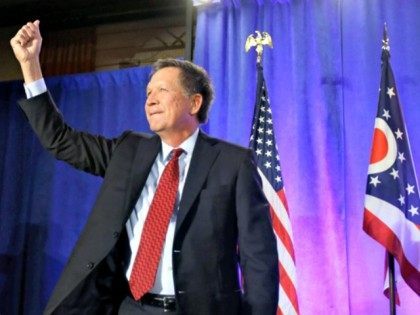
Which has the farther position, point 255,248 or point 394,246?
point 394,246

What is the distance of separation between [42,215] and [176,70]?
2.51 metres

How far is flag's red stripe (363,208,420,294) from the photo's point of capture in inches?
95.7

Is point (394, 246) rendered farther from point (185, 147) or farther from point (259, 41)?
point (259, 41)

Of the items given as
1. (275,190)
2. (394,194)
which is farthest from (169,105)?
(394,194)

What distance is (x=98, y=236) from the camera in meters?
1.33

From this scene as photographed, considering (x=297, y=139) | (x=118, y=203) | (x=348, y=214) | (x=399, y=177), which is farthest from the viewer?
(x=297, y=139)

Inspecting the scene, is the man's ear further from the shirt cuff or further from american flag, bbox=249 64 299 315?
american flag, bbox=249 64 299 315

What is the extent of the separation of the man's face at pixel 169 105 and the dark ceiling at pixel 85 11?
2534mm

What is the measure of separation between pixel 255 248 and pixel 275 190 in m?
1.51

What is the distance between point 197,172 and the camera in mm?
1412

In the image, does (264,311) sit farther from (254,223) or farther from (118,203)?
(118,203)

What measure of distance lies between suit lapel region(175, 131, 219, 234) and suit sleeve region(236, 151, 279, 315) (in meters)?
0.10

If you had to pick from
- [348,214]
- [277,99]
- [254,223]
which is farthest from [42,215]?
[254,223]

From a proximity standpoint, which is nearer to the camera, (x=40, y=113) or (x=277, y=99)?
(x=40, y=113)
